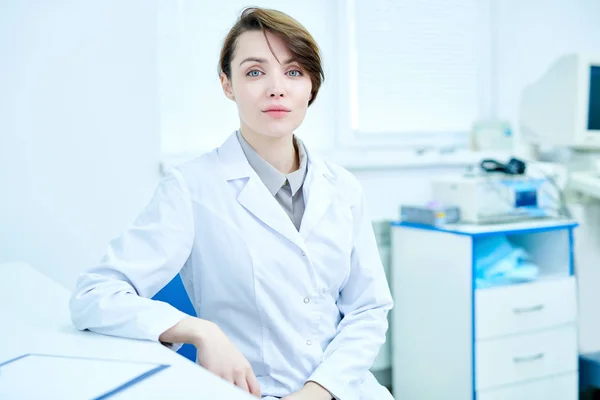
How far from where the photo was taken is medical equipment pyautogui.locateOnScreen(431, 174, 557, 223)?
2.15 metres

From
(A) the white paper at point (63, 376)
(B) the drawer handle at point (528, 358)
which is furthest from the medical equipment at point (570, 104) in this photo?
(A) the white paper at point (63, 376)

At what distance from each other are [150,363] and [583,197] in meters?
1.98

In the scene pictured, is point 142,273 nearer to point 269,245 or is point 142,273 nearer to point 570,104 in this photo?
point 269,245

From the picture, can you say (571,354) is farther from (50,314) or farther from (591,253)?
(50,314)

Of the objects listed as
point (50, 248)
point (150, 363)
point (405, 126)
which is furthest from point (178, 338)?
point (405, 126)

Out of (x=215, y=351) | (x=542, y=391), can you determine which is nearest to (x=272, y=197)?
(x=215, y=351)

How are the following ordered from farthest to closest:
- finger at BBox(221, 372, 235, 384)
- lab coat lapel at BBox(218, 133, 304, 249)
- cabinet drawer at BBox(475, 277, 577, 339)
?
cabinet drawer at BBox(475, 277, 577, 339) → lab coat lapel at BBox(218, 133, 304, 249) → finger at BBox(221, 372, 235, 384)

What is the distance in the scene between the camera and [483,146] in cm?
266

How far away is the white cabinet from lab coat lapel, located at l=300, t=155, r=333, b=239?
2.82 ft

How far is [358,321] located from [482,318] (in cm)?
93

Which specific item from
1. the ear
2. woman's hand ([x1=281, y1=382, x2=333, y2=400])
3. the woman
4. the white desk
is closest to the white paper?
the white desk

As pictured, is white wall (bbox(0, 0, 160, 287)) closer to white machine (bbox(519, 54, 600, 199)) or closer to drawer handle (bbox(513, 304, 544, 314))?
drawer handle (bbox(513, 304, 544, 314))

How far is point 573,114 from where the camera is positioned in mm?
2250

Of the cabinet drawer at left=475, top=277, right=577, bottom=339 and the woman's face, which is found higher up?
the woman's face
